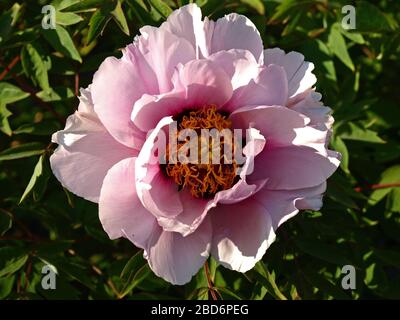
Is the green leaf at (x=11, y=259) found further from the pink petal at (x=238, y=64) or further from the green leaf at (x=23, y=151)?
the pink petal at (x=238, y=64)

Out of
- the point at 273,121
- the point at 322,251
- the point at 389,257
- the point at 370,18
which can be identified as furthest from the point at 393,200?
the point at 273,121

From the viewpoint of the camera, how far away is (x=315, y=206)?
1.46 meters

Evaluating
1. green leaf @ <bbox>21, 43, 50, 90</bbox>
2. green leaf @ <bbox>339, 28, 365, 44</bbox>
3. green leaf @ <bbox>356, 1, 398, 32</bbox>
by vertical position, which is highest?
green leaf @ <bbox>21, 43, 50, 90</bbox>

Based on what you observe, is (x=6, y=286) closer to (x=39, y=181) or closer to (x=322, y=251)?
(x=39, y=181)

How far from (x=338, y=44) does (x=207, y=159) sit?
76 centimetres

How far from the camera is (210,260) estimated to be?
1816mm

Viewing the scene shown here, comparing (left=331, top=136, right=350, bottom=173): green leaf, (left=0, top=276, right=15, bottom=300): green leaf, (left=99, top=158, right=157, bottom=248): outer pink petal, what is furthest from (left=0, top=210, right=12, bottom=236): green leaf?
(left=331, top=136, right=350, bottom=173): green leaf

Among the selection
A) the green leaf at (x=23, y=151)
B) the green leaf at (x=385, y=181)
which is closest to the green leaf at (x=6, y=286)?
the green leaf at (x=23, y=151)

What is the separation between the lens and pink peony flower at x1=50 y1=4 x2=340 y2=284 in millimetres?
1425

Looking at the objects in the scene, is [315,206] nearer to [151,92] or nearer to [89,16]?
[151,92]

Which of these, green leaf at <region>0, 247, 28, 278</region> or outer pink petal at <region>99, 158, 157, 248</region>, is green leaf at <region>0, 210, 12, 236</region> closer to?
green leaf at <region>0, 247, 28, 278</region>

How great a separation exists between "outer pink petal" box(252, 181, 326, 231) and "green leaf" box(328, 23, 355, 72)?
25.8 inches

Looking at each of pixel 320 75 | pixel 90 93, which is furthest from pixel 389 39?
pixel 90 93

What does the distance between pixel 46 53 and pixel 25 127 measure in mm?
215
